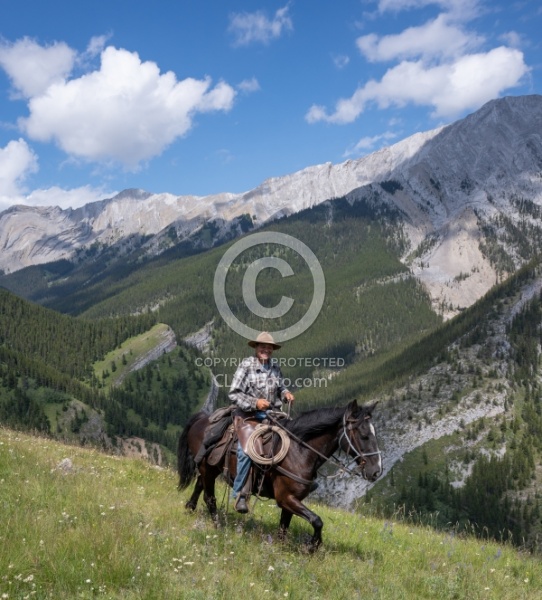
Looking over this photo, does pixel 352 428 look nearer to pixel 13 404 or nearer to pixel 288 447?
pixel 288 447

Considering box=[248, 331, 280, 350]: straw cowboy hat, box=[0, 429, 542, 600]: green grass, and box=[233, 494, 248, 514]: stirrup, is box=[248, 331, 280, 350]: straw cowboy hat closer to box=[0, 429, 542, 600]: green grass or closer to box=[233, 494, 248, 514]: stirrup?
box=[233, 494, 248, 514]: stirrup

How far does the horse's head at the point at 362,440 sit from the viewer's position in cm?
1097

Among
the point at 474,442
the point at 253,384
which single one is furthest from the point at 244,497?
the point at 474,442

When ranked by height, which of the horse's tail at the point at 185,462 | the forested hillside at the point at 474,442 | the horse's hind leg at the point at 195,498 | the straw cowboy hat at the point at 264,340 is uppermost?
the straw cowboy hat at the point at 264,340

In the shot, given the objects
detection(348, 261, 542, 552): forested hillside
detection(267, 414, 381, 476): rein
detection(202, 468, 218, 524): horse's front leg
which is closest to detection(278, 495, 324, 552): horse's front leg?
detection(267, 414, 381, 476): rein

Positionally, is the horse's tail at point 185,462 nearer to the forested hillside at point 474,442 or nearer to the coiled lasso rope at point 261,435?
the coiled lasso rope at point 261,435

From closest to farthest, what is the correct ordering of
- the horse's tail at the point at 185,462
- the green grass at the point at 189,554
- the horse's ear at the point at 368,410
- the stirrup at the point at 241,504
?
the green grass at the point at 189,554, the horse's ear at the point at 368,410, the stirrup at the point at 241,504, the horse's tail at the point at 185,462

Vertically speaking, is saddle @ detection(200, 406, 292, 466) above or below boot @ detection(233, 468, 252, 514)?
above

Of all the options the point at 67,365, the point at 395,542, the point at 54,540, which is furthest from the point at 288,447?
the point at 67,365

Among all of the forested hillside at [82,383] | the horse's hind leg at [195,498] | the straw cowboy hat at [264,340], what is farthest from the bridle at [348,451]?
the forested hillside at [82,383]

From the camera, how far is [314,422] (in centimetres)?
1204

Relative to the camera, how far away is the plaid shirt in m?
12.4

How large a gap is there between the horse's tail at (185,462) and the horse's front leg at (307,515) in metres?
3.83

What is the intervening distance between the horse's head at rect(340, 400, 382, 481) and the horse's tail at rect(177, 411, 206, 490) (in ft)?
17.5
